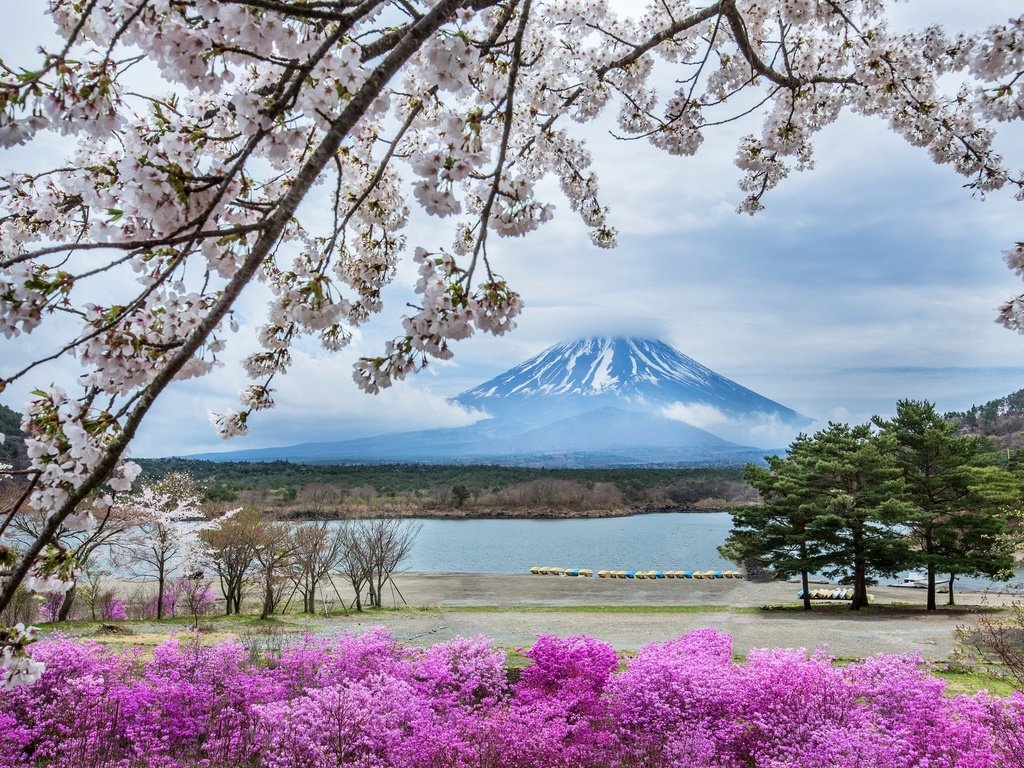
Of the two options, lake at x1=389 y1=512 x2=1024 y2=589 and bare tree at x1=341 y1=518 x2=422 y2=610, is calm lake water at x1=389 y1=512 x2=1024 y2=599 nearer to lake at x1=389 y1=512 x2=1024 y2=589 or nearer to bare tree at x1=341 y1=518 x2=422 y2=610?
lake at x1=389 y1=512 x2=1024 y2=589

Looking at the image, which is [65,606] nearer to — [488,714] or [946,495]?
[488,714]

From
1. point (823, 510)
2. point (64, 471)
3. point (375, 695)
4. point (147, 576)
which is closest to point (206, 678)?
point (375, 695)

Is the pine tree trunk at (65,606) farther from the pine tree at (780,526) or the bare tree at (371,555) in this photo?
the pine tree at (780,526)

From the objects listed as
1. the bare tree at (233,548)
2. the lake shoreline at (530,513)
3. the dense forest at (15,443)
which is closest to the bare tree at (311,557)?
the bare tree at (233,548)

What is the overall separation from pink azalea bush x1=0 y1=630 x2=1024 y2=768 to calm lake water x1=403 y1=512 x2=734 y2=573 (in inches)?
918

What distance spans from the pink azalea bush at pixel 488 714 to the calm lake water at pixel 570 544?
23.3 m

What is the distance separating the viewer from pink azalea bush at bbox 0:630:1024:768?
14.9ft

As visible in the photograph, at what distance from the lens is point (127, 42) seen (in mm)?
1747

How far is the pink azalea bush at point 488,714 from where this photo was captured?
454 centimetres

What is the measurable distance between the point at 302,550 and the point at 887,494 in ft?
50.7

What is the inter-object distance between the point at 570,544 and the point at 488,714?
36.8m

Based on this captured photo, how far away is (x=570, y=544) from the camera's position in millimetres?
41531

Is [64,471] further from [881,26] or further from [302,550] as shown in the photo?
[302,550]

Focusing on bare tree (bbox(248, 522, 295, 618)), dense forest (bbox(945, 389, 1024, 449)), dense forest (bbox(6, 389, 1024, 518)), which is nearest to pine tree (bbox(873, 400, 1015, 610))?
bare tree (bbox(248, 522, 295, 618))
